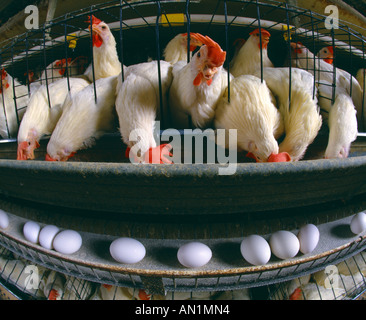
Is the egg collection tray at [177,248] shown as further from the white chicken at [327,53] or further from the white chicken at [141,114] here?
the white chicken at [327,53]

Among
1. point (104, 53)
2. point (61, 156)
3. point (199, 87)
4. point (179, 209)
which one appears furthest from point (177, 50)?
point (179, 209)

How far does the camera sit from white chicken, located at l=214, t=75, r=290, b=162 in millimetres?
548

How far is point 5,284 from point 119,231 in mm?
673

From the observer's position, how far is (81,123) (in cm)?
66

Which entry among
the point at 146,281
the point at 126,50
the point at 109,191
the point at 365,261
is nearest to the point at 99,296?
the point at 146,281

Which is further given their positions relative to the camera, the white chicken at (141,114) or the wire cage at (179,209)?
the white chicken at (141,114)

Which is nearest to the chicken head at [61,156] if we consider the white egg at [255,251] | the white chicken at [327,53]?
the white egg at [255,251]

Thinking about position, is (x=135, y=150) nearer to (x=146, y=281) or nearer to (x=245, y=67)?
(x=146, y=281)

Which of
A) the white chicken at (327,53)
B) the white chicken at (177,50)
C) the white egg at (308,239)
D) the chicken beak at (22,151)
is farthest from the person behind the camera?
the white chicken at (327,53)

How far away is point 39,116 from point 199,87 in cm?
62

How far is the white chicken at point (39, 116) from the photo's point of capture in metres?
0.72

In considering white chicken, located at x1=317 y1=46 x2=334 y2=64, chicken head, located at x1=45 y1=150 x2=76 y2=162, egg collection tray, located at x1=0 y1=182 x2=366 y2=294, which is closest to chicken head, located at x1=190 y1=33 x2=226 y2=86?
egg collection tray, located at x1=0 y1=182 x2=366 y2=294

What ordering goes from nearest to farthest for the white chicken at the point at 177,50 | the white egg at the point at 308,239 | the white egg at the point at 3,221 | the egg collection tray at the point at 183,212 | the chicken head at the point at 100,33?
the egg collection tray at the point at 183,212, the white egg at the point at 308,239, the white egg at the point at 3,221, the chicken head at the point at 100,33, the white chicken at the point at 177,50
